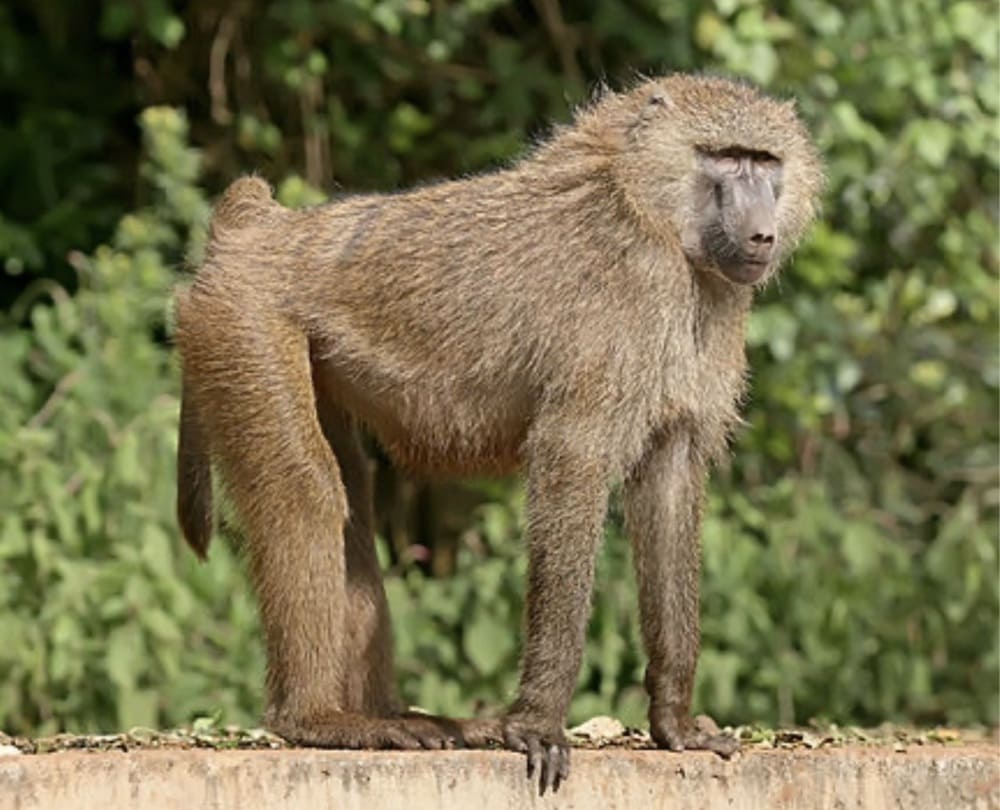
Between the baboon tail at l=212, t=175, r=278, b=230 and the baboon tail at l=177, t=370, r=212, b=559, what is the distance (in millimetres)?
478

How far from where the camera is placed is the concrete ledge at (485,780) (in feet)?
16.7

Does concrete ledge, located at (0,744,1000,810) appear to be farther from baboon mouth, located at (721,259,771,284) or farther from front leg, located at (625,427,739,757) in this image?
baboon mouth, located at (721,259,771,284)

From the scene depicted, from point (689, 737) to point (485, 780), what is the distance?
0.63 m

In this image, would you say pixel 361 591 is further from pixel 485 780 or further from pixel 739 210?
pixel 739 210

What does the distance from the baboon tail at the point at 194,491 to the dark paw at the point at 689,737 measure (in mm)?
1273

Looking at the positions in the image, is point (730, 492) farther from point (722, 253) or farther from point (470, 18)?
point (722, 253)

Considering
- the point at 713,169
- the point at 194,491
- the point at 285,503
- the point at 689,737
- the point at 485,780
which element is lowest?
the point at 485,780

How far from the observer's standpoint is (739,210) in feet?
19.1

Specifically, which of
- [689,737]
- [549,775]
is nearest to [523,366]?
[689,737]

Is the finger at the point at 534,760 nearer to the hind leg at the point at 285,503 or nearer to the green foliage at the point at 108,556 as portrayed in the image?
the hind leg at the point at 285,503

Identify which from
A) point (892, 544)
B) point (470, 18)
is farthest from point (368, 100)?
point (892, 544)

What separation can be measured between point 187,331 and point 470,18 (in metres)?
4.44

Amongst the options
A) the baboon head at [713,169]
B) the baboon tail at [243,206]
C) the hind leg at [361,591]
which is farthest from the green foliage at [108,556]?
the baboon head at [713,169]

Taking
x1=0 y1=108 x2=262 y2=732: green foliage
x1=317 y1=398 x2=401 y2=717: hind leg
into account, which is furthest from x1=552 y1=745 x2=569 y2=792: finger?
x1=0 y1=108 x2=262 y2=732: green foliage
